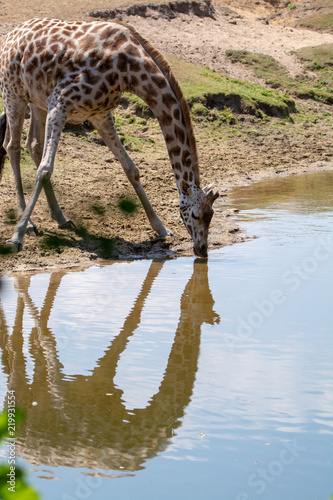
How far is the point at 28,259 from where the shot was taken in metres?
6.12

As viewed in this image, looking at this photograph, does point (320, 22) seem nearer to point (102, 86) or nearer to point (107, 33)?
point (107, 33)

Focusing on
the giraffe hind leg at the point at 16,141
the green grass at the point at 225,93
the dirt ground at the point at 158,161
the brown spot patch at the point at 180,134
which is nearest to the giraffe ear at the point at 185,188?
the brown spot patch at the point at 180,134

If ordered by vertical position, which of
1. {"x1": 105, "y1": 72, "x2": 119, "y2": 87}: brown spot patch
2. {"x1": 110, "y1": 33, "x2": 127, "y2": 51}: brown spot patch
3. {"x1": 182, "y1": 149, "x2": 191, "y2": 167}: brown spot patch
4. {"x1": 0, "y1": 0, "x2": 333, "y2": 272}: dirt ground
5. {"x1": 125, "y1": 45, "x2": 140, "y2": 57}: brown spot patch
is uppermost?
{"x1": 110, "y1": 33, "x2": 127, "y2": 51}: brown spot patch

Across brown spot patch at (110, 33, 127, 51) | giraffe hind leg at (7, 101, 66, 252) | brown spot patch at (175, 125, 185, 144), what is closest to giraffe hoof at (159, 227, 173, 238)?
brown spot patch at (175, 125, 185, 144)

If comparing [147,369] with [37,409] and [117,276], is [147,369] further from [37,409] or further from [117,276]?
[117,276]

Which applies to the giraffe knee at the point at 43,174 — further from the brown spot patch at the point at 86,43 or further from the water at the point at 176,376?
the brown spot patch at the point at 86,43

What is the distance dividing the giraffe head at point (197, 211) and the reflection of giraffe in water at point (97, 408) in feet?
6.64

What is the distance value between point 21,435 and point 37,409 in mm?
295

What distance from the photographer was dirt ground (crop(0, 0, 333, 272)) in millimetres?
6754

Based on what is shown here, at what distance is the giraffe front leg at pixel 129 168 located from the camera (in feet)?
23.0

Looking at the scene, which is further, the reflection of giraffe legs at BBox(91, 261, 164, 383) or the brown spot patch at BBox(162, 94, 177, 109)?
the brown spot patch at BBox(162, 94, 177, 109)

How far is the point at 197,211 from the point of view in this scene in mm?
6309

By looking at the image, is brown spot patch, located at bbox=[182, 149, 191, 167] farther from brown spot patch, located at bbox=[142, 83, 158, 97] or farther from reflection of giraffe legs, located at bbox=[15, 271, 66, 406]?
reflection of giraffe legs, located at bbox=[15, 271, 66, 406]

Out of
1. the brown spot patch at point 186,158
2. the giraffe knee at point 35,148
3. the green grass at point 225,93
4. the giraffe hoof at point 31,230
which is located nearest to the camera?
the brown spot patch at point 186,158
